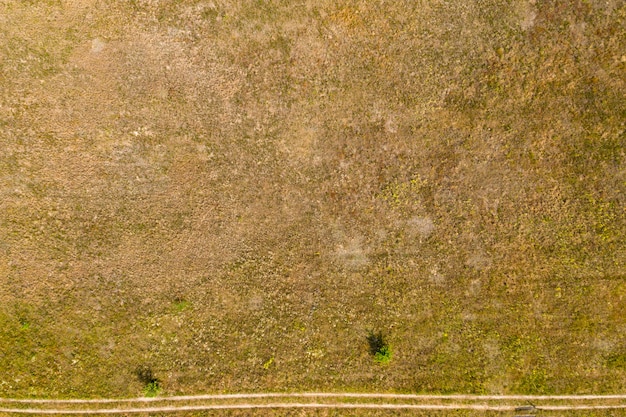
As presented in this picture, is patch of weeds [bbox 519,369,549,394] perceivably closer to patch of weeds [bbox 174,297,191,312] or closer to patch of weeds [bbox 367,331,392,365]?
patch of weeds [bbox 367,331,392,365]

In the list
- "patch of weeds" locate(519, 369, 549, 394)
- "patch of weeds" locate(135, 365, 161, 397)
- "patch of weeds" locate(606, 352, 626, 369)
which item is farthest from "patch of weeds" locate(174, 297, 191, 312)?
"patch of weeds" locate(606, 352, 626, 369)

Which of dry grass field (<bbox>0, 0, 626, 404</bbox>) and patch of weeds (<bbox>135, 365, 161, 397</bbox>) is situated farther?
dry grass field (<bbox>0, 0, 626, 404</bbox>)

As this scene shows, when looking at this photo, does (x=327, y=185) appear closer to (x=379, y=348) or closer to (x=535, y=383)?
(x=379, y=348)

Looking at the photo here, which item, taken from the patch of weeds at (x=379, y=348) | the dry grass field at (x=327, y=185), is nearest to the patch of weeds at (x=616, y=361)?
the dry grass field at (x=327, y=185)

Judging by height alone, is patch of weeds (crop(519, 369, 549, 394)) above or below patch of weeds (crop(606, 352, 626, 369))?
below

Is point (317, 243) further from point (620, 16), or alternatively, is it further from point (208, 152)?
point (620, 16)

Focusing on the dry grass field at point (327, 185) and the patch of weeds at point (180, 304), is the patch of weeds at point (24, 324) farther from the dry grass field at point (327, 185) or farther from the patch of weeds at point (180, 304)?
the patch of weeds at point (180, 304)

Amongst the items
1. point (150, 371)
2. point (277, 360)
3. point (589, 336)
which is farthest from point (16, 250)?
point (589, 336)
